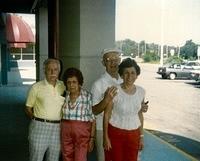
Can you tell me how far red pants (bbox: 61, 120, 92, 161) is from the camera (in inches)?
154

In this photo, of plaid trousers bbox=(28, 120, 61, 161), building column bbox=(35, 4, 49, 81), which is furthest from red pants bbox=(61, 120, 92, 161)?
building column bbox=(35, 4, 49, 81)

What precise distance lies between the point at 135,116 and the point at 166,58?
33.2 m

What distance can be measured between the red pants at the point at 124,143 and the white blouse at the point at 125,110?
51 millimetres

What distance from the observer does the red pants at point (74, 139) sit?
392cm

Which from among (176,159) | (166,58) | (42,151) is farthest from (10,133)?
(166,58)

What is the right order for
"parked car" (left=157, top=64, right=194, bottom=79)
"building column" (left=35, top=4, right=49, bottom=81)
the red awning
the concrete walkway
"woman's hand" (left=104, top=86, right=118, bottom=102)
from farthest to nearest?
"parked car" (left=157, top=64, right=194, bottom=79) < the red awning < "building column" (left=35, top=4, right=49, bottom=81) < the concrete walkway < "woman's hand" (left=104, top=86, right=118, bottom=102)

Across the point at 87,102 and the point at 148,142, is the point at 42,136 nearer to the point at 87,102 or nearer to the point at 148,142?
the point at 87,102

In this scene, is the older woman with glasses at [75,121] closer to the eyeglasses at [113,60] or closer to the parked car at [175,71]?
the eyeglasses at [113,60]

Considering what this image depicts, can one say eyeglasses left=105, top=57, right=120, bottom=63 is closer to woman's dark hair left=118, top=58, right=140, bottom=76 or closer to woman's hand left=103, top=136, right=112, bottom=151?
woman's dark hair left=118, top=58, right=140, bottom=76

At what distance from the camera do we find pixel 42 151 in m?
4.14

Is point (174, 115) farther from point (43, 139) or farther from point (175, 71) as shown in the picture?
point (175, 71)

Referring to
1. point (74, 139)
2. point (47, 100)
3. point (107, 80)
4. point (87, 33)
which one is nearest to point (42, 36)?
point (87, 33)

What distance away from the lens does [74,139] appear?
395 cm

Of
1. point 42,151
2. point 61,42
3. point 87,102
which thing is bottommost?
point 42,151
